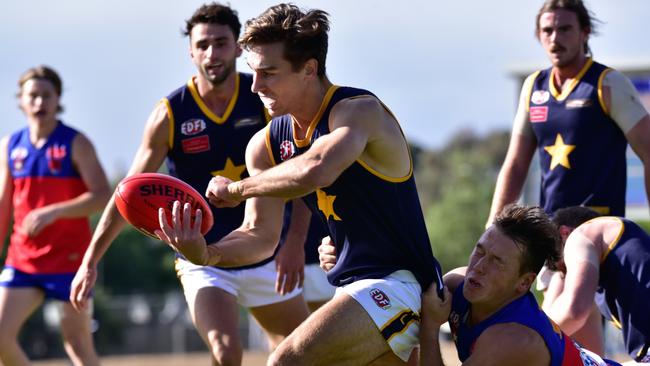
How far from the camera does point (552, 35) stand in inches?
323

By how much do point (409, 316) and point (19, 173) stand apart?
4.92 m

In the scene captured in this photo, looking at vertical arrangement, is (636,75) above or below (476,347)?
below

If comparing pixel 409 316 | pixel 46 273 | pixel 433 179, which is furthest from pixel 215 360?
pixel 433 179

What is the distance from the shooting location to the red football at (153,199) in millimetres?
6145

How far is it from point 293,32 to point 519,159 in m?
2.98

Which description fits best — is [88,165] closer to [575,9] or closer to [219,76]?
[219,76]

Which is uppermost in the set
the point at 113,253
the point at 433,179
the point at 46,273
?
the point at 46,273

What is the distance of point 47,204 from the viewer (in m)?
9.93

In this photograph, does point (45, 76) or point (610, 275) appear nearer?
point (610, 275)

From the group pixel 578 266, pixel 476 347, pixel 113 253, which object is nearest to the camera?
pixel 476 347

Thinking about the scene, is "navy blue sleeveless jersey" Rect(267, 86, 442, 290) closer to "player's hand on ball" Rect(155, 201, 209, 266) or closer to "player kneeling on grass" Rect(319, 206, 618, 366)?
"player kneeling on grass" Rect(319, 206, 618, 366)

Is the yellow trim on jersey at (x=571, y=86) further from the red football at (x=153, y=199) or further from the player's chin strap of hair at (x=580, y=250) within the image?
the red football at (x=153, y=199)

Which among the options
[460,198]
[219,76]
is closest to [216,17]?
[219,76]

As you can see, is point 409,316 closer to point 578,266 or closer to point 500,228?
point 500,228
